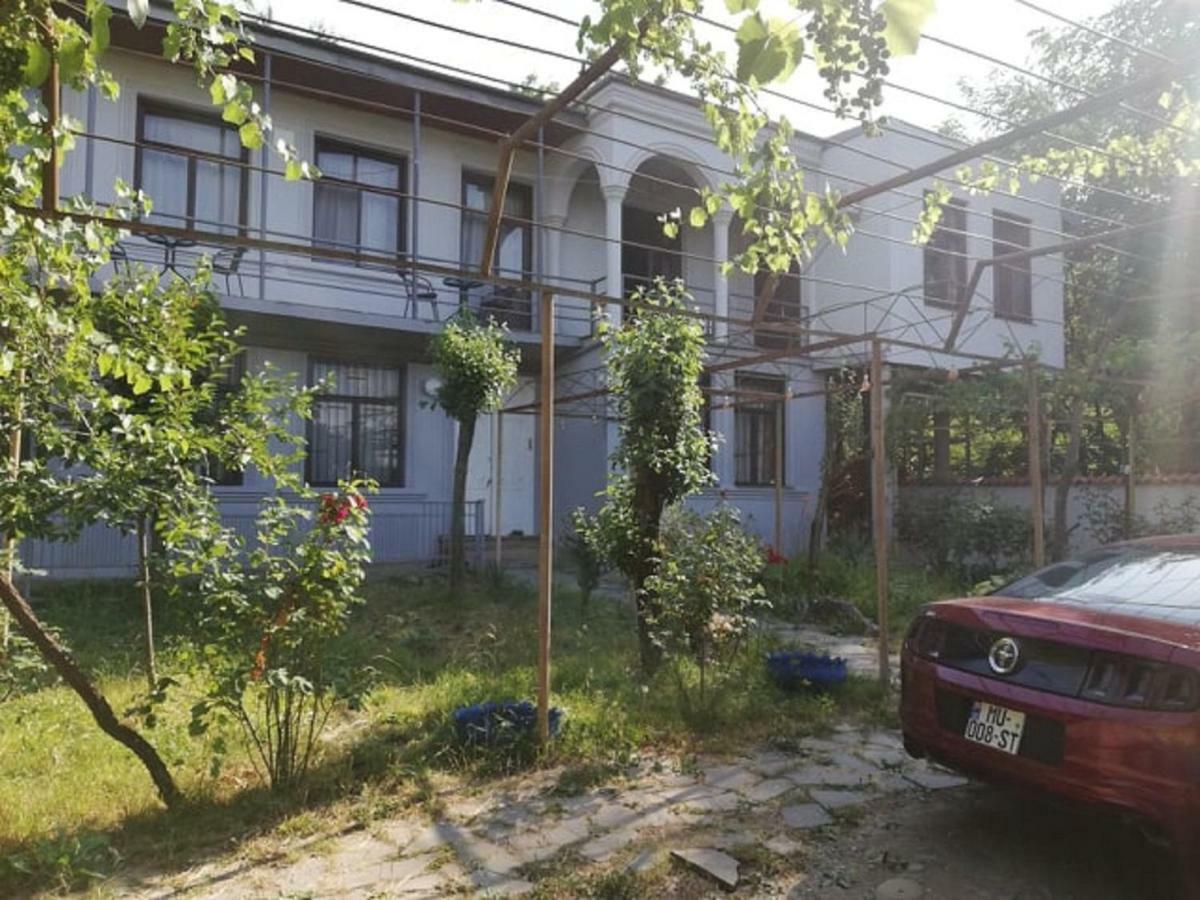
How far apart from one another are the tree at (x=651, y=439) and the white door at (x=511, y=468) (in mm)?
7568

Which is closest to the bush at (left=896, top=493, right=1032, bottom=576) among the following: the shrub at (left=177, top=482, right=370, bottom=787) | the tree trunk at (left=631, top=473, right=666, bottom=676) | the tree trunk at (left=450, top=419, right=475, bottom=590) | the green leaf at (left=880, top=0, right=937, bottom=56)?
the tree trunk at (left=450, top=419, right=475, bottom=590)

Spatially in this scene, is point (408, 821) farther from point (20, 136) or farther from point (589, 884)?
point (20, 136)

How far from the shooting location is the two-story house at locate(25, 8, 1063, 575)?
455 inches

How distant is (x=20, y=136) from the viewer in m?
3.12

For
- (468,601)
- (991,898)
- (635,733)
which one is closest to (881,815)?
A: (991,898)

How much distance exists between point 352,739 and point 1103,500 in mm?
11364

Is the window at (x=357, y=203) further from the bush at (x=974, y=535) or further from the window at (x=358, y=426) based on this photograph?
the bush at (x=974, y=535)

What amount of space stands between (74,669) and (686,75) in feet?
A: 12.3

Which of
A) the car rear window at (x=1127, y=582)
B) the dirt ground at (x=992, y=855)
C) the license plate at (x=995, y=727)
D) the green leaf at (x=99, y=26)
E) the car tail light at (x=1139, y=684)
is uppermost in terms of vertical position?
the green leaf at (x=99, y=26)

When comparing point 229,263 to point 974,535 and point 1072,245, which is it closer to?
point 1072,245

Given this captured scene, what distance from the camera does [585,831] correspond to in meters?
3.88

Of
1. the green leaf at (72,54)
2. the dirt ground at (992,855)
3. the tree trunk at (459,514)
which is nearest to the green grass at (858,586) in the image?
the tree trunk at (459,514)

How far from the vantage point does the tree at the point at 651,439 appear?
644 cm

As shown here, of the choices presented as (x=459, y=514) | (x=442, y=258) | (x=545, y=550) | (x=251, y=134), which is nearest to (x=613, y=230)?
(x=442, y=258)
